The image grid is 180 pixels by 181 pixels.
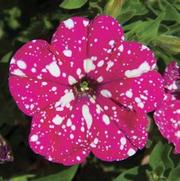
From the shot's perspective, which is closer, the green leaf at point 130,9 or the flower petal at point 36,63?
the flower petal at point 36,63

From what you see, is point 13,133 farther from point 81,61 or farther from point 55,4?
point 81,61

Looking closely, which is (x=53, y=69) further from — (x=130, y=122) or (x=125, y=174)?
(x=125, y=174)

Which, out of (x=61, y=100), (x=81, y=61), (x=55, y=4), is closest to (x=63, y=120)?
(x=61, y=100)

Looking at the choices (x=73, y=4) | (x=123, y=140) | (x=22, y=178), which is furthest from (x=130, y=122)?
(x=22, y=178)

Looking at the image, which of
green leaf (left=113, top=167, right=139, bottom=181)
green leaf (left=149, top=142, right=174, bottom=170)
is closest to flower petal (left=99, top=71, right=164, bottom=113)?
green leaf (left=149, top=142, right=174, bottom=170)

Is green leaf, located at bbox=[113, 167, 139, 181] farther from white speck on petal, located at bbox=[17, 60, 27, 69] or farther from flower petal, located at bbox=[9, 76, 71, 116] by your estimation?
white speck on petal, located at bbox=[17, 60, 27, 69]

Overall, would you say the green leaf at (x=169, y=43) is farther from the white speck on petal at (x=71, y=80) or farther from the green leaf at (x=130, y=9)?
the white speck on petal at (x=71, y=80)

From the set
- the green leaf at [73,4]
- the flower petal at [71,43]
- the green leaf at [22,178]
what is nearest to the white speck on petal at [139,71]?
the flower petal at [71,43]
